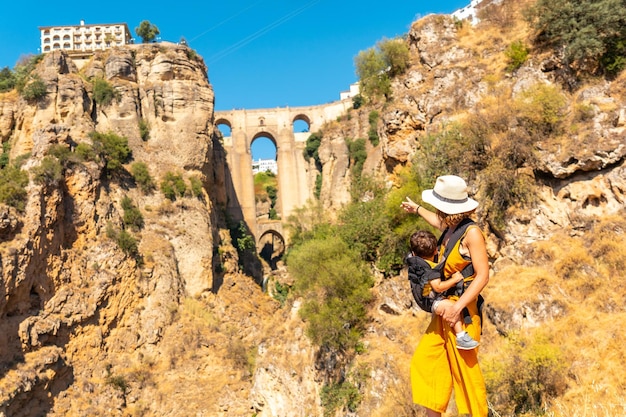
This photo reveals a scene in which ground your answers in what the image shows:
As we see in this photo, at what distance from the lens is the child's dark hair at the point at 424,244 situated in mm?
4371

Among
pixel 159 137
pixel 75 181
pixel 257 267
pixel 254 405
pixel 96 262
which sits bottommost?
pixel 254 405

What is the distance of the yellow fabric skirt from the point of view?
4.26 metres

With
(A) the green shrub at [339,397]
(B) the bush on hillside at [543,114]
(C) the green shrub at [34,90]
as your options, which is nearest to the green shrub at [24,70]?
(C) the green shrub at [34,90]

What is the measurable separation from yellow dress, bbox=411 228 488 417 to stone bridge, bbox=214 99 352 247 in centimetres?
3536

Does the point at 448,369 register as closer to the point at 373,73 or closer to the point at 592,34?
the point at 592,34

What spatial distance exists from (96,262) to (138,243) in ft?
8.30

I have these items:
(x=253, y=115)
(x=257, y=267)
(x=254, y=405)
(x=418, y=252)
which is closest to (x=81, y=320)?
(x=254, y=405)

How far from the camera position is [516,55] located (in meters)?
16.6

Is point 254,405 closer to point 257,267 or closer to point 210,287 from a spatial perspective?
point 210,287

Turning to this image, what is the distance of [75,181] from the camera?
22.9 meters

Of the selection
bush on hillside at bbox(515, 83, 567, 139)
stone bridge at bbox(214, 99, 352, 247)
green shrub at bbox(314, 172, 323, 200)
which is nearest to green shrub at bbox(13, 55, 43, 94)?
stone bridge at bbox(214, 99, 352, 247)

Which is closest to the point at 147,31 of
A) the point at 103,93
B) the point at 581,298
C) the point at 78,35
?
the point at 103,93

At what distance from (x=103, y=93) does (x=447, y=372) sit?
27.7 meters

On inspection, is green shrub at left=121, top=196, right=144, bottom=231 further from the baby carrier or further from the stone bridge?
the baby carrier
